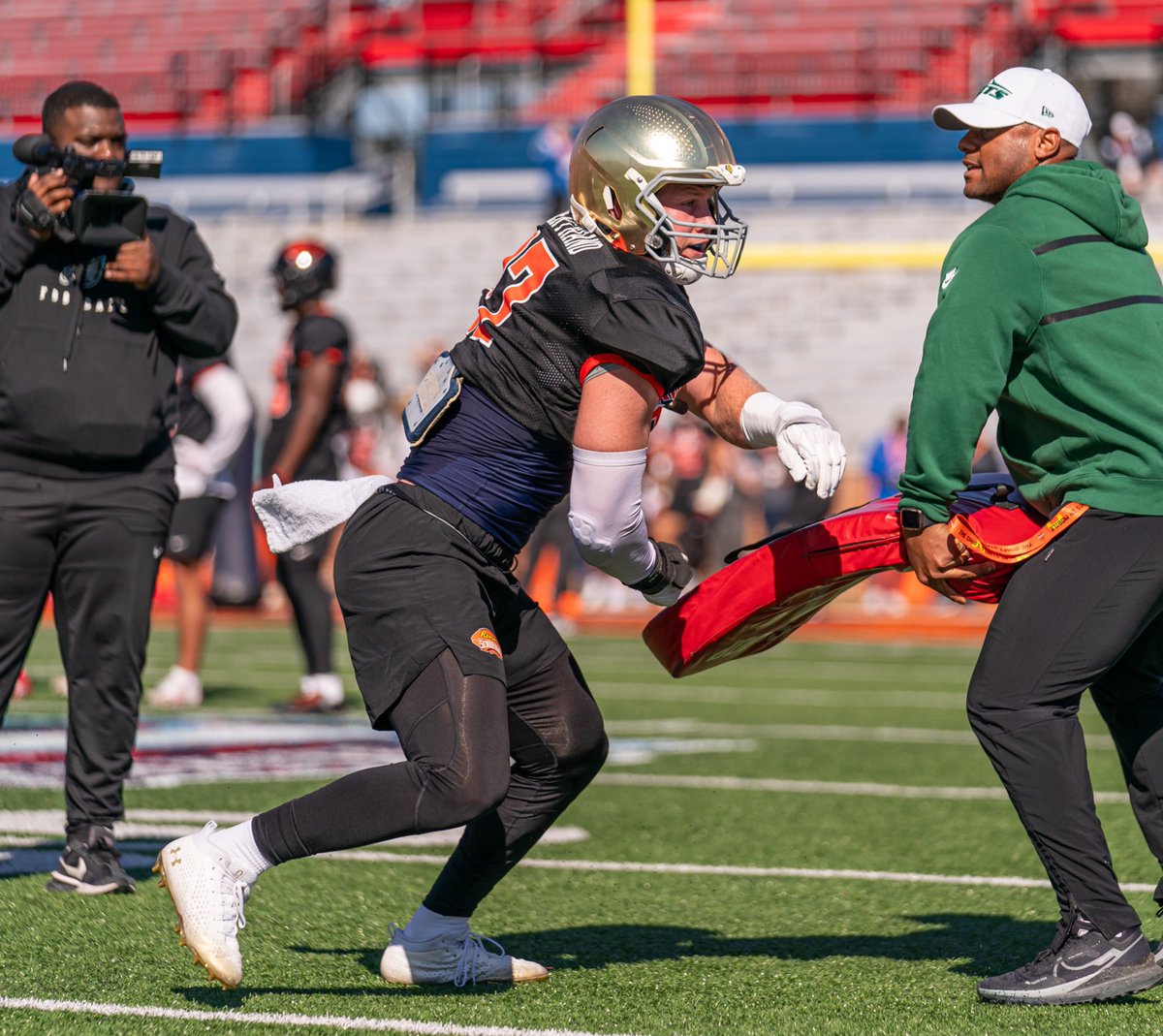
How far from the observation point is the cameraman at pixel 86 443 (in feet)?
15.3

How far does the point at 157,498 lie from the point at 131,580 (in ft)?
0.75

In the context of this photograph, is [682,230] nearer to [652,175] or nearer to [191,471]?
[652,175]

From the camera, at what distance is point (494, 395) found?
3.68 metres

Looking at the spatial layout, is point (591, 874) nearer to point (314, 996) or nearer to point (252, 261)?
point (314, 996)

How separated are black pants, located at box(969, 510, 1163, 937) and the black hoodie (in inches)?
87.8

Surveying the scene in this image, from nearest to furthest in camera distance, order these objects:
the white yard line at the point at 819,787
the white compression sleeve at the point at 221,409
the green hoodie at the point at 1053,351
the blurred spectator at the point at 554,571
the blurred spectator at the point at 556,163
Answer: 1. the green hoodie at the point at 1053,351
2. the white yard line at the point at 819,787
3. the white compression sleeve at the point at 221,409
4. the blurred spectator at the point at 554,571
5. the blurred spectator at the point at 556,163

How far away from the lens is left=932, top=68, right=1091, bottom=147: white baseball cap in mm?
3844

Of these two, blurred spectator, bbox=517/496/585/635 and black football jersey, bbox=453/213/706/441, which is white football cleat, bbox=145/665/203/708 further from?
black football jersey, bbox=453/213/706/441

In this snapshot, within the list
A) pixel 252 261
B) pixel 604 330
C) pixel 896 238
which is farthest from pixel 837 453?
pixel 252 261

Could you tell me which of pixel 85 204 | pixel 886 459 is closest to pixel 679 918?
pixel 85 204

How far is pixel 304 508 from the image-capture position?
377cm

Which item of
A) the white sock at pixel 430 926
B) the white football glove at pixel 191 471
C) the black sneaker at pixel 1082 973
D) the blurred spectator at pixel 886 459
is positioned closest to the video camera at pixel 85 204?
the white sock at pixel 430 926

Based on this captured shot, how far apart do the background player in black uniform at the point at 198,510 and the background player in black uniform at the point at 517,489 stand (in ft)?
17.8

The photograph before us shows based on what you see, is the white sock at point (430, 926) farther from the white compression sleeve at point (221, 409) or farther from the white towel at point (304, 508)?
the white compression sleeve at point (221, 409)
